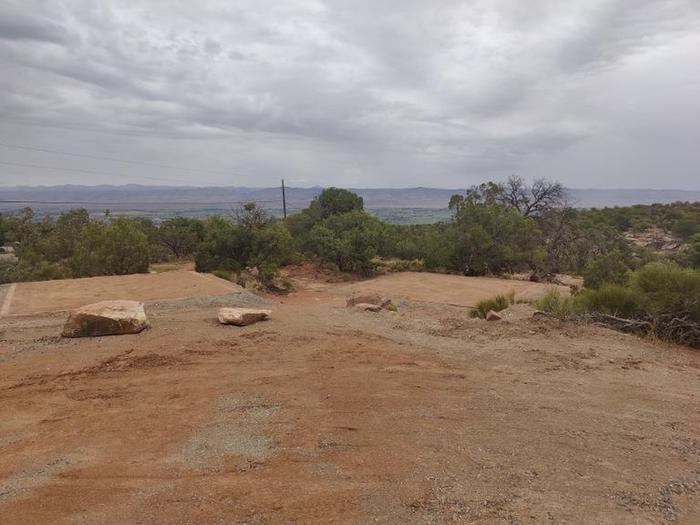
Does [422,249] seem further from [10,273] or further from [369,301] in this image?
[10,273]

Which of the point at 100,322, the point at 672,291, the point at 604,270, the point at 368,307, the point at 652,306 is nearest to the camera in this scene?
the point at 100,322

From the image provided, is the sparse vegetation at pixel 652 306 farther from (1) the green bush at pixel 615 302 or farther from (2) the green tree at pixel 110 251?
(2) the green tree at pixel 110 251

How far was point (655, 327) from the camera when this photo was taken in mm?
8875

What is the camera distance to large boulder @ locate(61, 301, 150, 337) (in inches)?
323

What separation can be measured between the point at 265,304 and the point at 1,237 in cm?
2639

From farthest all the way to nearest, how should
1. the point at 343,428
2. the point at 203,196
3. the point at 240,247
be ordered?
the point at 203,196 < the point at 240,247 < the point at 343,428

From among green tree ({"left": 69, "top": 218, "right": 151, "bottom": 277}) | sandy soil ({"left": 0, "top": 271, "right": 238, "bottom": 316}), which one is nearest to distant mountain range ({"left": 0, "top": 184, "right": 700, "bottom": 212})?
green tree ({"left": 69, "top": 218, "right": 151, "bottom": 277})

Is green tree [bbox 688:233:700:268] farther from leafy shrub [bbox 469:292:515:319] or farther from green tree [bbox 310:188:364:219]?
green tree [bbox 310:188:364:219]

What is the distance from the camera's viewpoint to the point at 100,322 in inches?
325

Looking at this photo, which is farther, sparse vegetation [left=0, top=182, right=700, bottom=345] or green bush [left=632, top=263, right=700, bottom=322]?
sparse vegetation [left=0, top=182, right=700, bottom=345]

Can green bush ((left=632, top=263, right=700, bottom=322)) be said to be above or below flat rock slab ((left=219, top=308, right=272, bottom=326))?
above

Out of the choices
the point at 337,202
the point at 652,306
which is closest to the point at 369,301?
the point at 652,306

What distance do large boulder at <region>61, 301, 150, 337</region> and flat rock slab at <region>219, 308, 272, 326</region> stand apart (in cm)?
140

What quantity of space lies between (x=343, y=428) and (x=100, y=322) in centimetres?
530
